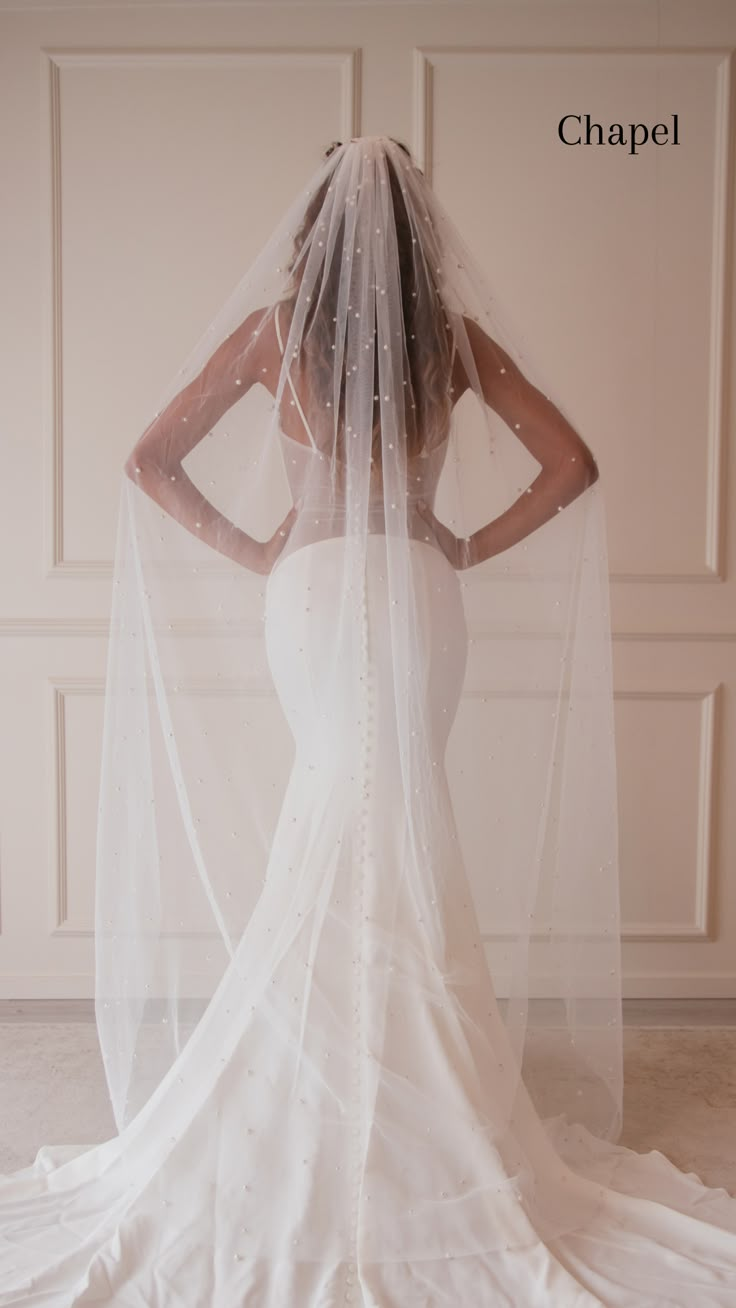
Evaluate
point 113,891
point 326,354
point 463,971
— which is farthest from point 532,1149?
point 326,354

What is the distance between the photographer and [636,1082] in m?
2.41

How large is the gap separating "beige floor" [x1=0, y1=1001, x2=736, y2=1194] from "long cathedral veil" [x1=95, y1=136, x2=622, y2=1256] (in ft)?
0.89

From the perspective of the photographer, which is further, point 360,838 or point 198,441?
point 198,441

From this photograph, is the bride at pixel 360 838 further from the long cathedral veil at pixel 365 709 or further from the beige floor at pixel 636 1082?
the beige floor at pixel 636 1082

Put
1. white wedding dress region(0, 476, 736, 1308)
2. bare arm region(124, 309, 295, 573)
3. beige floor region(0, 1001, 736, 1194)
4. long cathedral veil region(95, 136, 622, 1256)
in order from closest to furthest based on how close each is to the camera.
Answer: white wedding dress region(0, 476, 736, 1308)
long cathedral veil region(95, 136, 622, 1256)
bare arm region(124, 309, 295, 573)
beige floor region(0, 1001, 736, 1194)

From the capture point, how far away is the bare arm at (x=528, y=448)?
1779 millimetres

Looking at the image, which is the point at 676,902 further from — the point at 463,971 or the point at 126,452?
the point at 126,452

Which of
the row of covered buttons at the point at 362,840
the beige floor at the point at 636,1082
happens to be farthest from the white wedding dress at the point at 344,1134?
the beige floor at the point at 636,1082

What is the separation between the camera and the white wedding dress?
58.4 inches

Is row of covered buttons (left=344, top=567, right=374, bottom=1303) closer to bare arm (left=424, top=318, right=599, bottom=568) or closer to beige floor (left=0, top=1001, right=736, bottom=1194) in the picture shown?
bare arm (left=424, top=318, right=599, bottom=568)

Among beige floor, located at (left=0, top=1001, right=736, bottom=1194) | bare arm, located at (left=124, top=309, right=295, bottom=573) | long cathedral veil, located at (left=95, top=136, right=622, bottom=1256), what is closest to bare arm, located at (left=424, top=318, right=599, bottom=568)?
long cathedral veil, located at (left=95, top=136, right=622, bottom=1256)

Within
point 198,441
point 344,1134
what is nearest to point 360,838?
point 344,1134

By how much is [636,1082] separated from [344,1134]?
3.64 feet

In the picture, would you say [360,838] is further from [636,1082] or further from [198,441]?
[636,1082]
